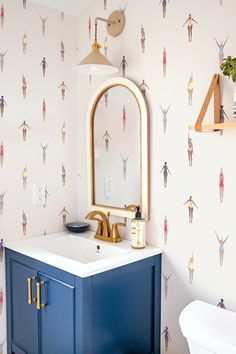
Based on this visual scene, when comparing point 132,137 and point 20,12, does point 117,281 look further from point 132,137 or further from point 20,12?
point 20,12

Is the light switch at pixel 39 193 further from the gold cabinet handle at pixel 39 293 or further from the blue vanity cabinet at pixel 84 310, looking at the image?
the gold cabinet handle at pixel 39 293

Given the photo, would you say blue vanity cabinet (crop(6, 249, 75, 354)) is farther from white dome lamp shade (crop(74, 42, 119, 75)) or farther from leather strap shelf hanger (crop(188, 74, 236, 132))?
white dome lamp shade (crop(74, 42, 119, 75))

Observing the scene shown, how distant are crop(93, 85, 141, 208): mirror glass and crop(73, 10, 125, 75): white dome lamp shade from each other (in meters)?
0.19

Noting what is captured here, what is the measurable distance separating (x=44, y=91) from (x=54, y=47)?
0.30 meters

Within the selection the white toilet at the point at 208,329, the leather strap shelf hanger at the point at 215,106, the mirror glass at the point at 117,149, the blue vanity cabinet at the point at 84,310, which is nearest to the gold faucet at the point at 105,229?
the mirror glass at the point at 117,149

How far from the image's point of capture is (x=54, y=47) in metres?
2.30

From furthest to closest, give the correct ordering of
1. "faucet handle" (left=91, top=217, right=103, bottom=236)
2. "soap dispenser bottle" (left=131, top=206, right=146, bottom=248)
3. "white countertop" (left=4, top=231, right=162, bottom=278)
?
1. "faucet handle" (left=91, top=217, right=103, bottom=236)
2. "soap dispenser bottle" (left=131, top=206, right=146, bottom=248)
3. "white countertop" (left=4, top=231, right=162, bottom=278)

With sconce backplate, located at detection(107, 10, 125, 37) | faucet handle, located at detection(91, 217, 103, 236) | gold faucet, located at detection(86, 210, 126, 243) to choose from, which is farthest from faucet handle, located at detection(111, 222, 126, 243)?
sconce backplate, located at detection(107, 10, 125, 37)

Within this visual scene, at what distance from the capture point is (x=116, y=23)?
2.12 meters

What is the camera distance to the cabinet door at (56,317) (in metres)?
1.66

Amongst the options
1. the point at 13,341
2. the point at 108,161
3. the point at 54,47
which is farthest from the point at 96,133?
the point at 13,341

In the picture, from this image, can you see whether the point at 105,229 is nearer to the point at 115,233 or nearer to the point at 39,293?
the point at 115,233

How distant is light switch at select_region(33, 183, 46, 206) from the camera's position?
7.34ft

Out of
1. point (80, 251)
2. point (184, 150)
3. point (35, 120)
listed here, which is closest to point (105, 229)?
point (80, 251)
